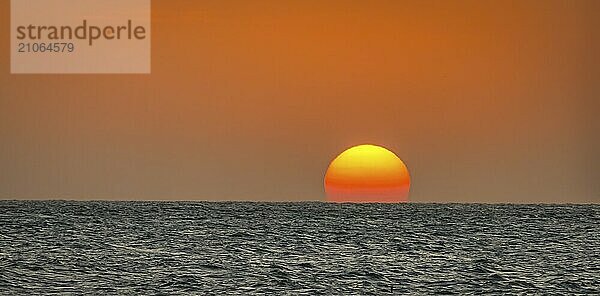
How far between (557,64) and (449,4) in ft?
3.07

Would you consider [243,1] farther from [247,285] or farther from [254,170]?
[247,285]

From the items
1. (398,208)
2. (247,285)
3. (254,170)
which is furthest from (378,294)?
(254,170)

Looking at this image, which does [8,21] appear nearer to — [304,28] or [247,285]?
[304,28]

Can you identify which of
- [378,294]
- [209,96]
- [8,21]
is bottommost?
[378,294]

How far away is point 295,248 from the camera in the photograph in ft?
2.32

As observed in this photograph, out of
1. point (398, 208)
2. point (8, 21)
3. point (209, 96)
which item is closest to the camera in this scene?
point (398, 208)

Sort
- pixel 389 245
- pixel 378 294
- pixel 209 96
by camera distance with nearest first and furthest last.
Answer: pixel 378 294
pixel 389 245
pixel 209 96

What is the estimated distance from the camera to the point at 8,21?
21.0 feet

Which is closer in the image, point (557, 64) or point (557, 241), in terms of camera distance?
point (557, 241)

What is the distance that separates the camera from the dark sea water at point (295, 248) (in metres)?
0.55

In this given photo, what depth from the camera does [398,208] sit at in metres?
0.96

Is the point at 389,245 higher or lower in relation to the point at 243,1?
lower

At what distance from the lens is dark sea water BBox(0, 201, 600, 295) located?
0.55 m

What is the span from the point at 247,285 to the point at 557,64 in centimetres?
625
